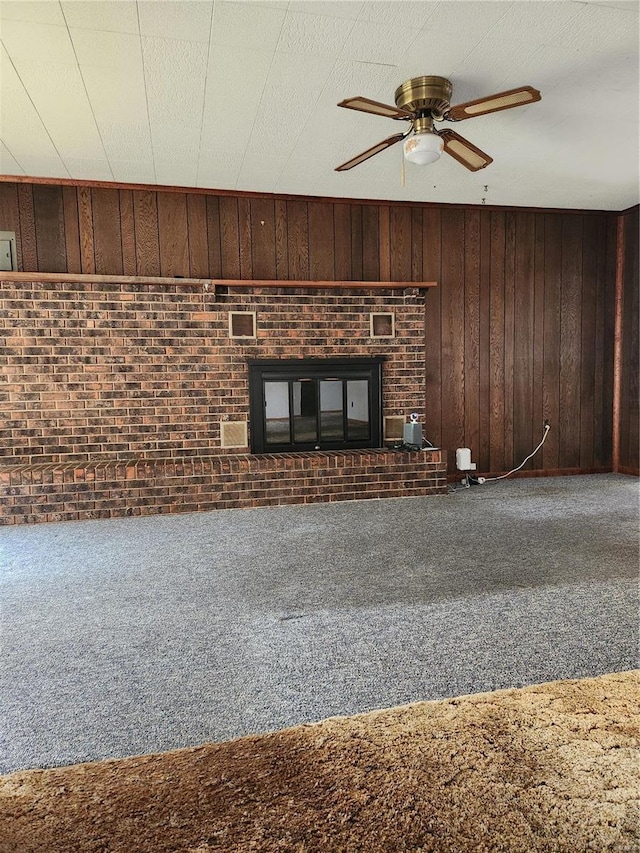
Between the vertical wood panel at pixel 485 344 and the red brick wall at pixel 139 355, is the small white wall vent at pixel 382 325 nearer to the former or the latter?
the red brick wall at pixel 139 355

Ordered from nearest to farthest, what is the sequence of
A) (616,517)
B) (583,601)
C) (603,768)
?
1. (603,768)
2. (583,601)
3. (616,517)

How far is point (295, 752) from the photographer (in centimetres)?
141

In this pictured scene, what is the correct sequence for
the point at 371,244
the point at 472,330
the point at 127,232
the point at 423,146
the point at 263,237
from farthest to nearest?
the point at 472,330 → the point at 371,244 → the point at 263,237 → the point at 127,232 → the point at 423,146

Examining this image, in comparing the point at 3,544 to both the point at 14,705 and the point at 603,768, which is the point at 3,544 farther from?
the point at 603,768

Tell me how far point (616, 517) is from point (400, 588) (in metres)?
2.11

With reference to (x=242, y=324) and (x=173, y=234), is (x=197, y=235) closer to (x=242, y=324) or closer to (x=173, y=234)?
(x=173, y=234)

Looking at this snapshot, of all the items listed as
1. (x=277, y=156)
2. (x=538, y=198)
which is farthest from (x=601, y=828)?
(x=538, y=198)

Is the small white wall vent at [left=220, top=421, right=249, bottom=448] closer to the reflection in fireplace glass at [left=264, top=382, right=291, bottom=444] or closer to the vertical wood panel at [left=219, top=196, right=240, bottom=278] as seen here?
the reflection in fireplace glass at [left=264, top=382, right=291, bottom=444]

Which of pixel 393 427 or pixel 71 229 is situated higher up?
pixel 71 229

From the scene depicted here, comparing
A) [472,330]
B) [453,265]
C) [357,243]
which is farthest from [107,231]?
[472,330]

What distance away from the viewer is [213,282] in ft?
14.6

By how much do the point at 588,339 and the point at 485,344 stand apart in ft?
3.88

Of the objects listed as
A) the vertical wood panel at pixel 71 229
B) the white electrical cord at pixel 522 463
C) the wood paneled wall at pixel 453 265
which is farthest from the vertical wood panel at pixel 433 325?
the vertical wood panel at pixel 71 229

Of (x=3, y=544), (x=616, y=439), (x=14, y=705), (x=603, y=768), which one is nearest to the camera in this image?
(x=603, y=768)
